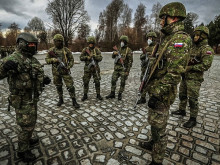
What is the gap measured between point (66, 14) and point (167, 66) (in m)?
25.9

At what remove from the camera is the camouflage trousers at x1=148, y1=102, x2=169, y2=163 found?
2098 millimetres

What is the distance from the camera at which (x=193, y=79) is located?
→ 11.4 ft

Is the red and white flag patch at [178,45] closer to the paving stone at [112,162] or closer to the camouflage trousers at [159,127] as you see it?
the camouflage trousers at [159,127]

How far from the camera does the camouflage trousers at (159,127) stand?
6.88 ft

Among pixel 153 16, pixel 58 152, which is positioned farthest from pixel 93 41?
pixel 153 16

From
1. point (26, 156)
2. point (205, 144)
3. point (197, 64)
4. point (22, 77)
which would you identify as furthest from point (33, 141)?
point (197, 64)

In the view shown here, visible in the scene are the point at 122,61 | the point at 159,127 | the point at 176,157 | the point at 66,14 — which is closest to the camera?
the point at 159,127

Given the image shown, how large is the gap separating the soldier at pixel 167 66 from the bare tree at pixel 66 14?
22.7 metres

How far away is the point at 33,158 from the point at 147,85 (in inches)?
95.2

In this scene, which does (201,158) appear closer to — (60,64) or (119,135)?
(119,135)

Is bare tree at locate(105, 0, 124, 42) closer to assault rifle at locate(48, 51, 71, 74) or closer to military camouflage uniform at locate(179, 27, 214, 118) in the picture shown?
assault rifle at locate(48, 51, 71, 74)

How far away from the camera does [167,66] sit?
1945 mm

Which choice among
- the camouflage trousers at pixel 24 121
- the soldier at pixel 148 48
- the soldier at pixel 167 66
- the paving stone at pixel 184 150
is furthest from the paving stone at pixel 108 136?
the soldier at pixel 148 48

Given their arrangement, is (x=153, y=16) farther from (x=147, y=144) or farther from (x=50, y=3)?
(x=147, y=144)
